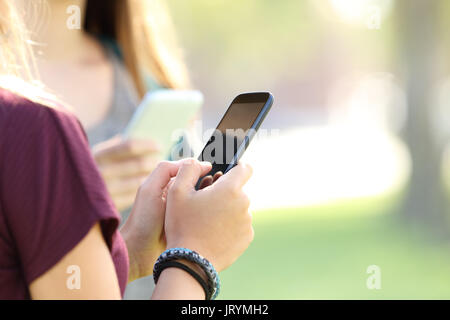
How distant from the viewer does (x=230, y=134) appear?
130cm

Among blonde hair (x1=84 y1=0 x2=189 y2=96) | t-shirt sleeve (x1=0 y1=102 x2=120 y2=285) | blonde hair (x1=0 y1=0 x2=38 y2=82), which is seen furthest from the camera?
blonde hair (x1=84 y1=0 x2=189 y2=96)

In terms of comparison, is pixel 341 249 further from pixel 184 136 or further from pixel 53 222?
pixel 53 222

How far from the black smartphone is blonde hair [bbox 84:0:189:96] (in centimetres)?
72

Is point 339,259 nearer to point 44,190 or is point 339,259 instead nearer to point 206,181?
point 206,181

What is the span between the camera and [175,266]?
1.03 meters

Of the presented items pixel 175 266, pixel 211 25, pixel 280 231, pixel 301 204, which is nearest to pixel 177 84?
pixel 175 266

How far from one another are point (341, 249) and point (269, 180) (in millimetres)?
4026

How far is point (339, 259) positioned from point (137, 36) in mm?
4052

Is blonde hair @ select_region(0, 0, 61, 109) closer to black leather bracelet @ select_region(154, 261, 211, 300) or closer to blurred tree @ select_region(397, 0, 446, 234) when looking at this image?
black leather bracelet @ select_region(154, 261, 211, 300)

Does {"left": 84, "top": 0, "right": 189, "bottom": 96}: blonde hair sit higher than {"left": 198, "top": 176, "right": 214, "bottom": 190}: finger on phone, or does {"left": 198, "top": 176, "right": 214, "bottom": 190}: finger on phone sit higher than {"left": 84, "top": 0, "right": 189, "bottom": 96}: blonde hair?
{"left": 84, "top": 0, "right": 189, "bottom": 96}: blonde hair

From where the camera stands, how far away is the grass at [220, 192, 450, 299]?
4637 mm

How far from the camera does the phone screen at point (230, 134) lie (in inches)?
49.5

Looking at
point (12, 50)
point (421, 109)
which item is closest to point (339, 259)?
point (421, 109)

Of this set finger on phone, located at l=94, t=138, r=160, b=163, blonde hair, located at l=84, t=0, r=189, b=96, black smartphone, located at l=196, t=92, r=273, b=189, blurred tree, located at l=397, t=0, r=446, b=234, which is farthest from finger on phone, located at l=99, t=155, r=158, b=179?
blurred tree, located at l=397, t=0, r=446, b=234
